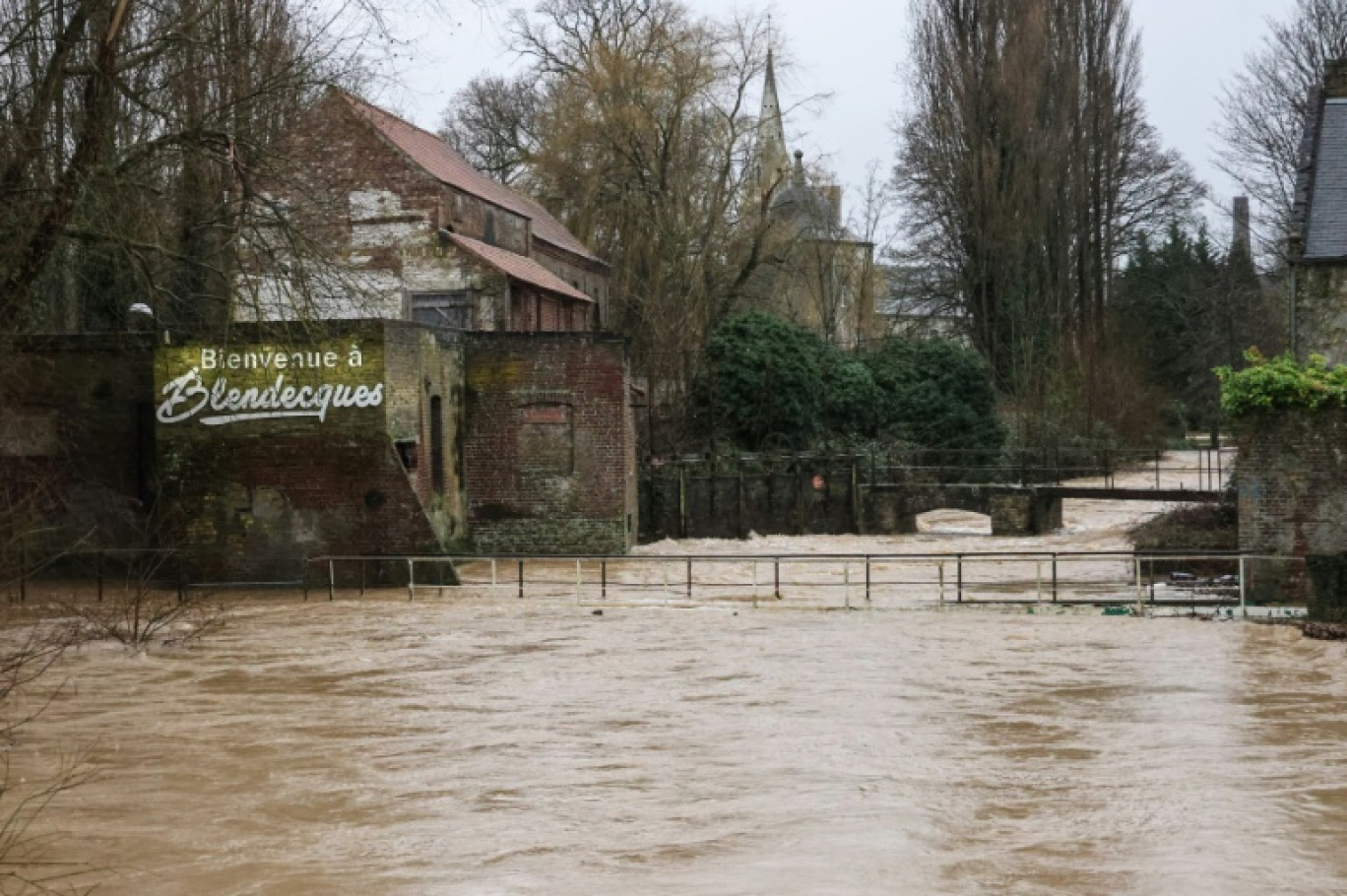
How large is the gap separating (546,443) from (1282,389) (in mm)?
16008

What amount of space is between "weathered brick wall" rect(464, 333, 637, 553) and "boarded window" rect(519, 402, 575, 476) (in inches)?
0.8

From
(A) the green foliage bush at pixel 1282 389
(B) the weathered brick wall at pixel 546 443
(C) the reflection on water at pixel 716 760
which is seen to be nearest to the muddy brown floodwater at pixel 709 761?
(C) the reflection on water at pixel 716 760

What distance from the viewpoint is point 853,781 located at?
1411cm

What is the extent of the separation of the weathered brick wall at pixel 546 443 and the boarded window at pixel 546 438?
20 mm

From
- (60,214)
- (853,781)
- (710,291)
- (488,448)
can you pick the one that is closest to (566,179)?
(710,291)

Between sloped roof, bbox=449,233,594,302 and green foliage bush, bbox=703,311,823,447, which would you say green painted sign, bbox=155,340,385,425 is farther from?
green foliage bush, bbox=703,311,823,447

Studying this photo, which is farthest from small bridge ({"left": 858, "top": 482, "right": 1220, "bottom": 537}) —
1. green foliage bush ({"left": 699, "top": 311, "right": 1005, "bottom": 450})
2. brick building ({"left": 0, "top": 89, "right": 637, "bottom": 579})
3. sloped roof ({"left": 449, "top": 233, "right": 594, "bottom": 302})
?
sloped roof ({"left": 449, "top": 233, "right": 594, "bottom": 302})

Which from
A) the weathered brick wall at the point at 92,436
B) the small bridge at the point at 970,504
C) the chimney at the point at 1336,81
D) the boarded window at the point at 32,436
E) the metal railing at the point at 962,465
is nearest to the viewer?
the weathered brick wall at the point at 92,436

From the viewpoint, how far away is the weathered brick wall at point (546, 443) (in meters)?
35.2

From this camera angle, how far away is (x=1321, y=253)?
27797mm

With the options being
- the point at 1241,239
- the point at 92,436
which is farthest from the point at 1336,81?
the point at 1241,239

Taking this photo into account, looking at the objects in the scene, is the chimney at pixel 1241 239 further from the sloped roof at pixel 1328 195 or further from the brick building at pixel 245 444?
the brick building at pixel 245 444

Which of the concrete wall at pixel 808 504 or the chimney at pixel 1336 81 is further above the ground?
the chimney at pixel 1336 81

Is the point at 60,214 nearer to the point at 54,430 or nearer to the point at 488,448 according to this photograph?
the point at 54,430
